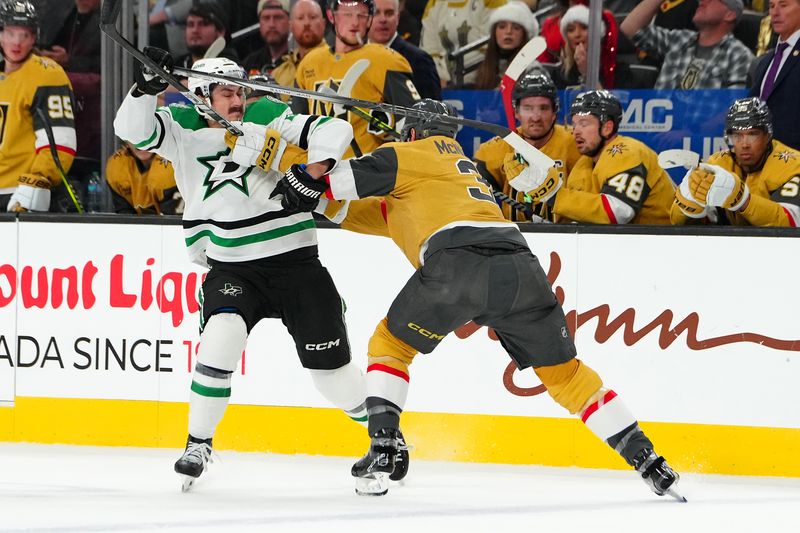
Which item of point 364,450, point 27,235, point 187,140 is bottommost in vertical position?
point 364,450

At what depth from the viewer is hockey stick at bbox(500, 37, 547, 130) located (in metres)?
4.96

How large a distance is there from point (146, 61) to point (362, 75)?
4.75ft

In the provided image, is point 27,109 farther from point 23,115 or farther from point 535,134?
point 535,134

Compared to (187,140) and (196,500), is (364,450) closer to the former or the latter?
(196,500)

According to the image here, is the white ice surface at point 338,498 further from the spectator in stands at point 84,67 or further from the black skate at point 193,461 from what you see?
the spectator in stands at point 84,67

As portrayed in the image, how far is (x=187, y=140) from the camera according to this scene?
3.91 m

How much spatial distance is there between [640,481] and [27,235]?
2.49m

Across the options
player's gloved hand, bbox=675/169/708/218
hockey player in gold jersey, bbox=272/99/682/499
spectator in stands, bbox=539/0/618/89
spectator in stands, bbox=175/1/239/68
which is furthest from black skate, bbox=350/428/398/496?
spectator in stands, bbox=175/1/239/68

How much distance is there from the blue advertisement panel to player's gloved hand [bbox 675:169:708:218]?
587 mm

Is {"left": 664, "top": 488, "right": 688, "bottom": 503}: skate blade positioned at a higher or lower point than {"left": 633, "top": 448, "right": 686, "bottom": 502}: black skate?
lower

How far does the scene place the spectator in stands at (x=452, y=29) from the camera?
5414mm

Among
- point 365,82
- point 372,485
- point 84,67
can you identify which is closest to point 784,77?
point 365,82

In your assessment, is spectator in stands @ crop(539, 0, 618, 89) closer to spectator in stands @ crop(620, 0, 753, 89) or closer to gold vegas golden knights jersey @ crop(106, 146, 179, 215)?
spectator in stands @ crop(620, 0, 753, 89)

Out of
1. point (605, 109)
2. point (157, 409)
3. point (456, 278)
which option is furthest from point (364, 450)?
point (605, 109)
